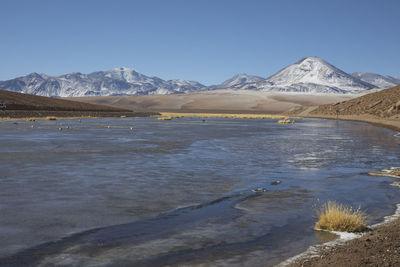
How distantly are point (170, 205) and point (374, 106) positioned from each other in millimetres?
77420

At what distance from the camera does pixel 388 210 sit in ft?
30.4

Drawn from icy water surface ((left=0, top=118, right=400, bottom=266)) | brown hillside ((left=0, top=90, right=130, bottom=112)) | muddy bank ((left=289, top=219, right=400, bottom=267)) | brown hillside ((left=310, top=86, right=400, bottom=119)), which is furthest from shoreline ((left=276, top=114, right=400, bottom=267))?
brown hillside ((left=0, top=90, right=130, bottom=112))

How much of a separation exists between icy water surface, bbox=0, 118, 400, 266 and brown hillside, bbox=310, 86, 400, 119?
54644 millimetres

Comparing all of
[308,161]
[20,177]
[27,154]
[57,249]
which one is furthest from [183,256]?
[27,154]

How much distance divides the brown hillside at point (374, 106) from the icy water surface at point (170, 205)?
5464 cm

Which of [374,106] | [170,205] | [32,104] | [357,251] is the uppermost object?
[374,106]

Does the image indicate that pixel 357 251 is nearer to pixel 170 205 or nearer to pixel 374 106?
pixel 170 205

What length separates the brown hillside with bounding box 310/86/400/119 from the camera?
68.1 meters

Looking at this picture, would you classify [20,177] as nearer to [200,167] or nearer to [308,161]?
[200,167]

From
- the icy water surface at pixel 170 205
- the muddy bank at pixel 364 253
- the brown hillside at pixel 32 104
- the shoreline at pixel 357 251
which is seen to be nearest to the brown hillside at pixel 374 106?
the brown hillside at pixel 32 104

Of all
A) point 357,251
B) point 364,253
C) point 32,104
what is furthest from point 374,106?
point 364,253

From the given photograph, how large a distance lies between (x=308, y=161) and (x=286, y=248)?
438 inches

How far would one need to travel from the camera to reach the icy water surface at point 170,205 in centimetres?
656

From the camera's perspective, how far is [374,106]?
79875 millimetres
